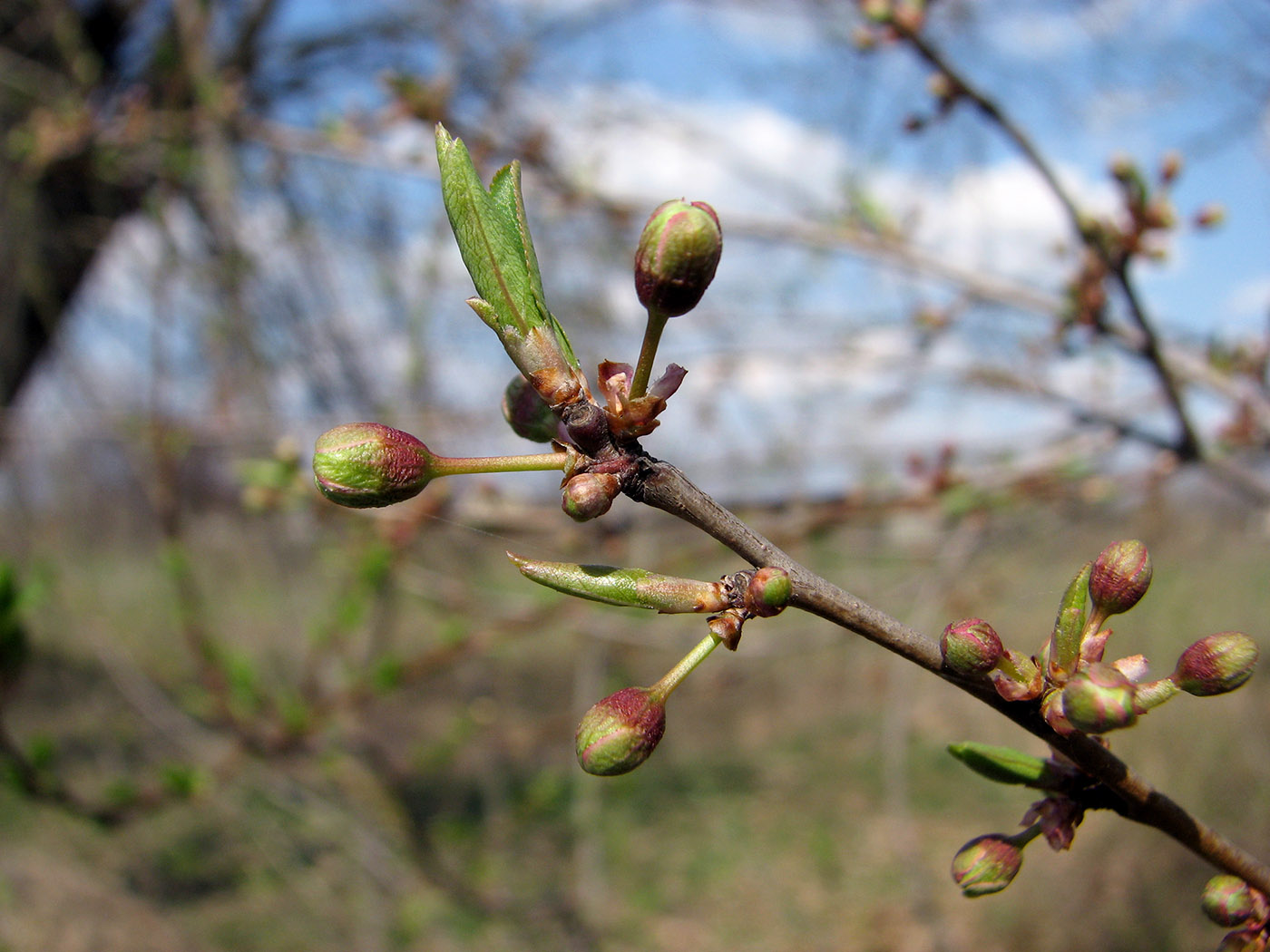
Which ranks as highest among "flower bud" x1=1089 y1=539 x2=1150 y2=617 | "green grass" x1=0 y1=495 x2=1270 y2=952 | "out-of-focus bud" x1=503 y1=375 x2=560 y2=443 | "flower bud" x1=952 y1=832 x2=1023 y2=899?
"green grass" x1=0 y1=495 x2=1270 y2=952

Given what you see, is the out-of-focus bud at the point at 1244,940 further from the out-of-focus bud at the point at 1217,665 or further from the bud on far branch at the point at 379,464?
the bud on far branch at the point at 379,464

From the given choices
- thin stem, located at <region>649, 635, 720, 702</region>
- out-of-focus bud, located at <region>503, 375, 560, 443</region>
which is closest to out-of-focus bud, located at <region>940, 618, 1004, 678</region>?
thin stem, located at <region>649, 635, 720, 702</region>

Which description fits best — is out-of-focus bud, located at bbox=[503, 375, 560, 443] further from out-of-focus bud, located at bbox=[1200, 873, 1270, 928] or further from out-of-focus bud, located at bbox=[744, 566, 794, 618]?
out-of-focus bud, located at bbox=[1200, 873, 1270, 928]

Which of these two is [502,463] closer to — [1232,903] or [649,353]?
[649,353]

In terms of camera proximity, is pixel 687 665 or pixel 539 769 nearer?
pixel 687 665

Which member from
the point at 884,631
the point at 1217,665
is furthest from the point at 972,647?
the point at 1217,665

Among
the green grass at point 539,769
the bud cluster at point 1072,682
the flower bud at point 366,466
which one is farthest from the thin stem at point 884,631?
the green grass at point 539,769

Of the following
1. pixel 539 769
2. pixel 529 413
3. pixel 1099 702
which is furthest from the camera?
pixel 539 769
